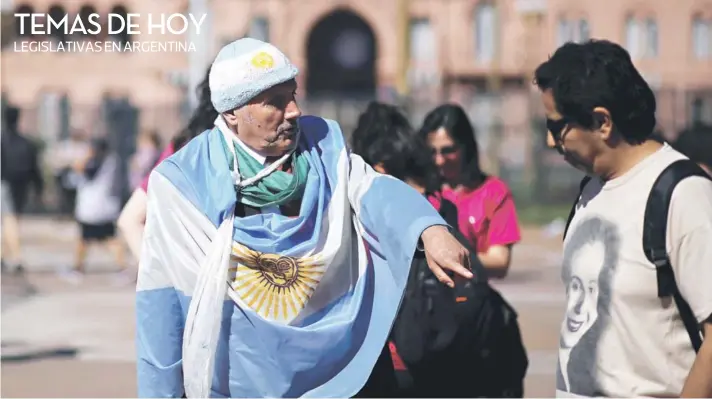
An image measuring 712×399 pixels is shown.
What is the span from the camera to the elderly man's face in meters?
4.14

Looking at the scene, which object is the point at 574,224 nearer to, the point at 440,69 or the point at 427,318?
the point at 427,318

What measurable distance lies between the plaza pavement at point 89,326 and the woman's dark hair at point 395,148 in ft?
10.8

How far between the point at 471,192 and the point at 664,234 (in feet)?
9.04

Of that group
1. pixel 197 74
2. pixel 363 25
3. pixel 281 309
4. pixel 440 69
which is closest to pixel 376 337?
pixel 281 309

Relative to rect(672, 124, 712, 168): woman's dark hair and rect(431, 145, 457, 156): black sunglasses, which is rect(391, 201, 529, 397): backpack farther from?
rect(672, 124, 712, 168): woman's dark hair

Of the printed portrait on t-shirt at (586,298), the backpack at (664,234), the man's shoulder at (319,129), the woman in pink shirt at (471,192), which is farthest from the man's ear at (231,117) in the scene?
the woman in pink shirt at (471,192)

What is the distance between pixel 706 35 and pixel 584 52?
48292mm

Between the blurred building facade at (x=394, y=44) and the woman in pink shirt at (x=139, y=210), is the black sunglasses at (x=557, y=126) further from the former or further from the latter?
the blurred building facade at (x=394, y=44)

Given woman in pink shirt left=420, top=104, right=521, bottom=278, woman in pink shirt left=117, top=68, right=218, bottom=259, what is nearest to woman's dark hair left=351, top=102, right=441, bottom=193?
woman in pink shirt left=420, top=104, right=521, bottom=278

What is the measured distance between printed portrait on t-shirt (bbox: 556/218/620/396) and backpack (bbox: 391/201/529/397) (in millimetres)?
1339

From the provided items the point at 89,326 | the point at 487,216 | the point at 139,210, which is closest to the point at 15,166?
the point at 89,326

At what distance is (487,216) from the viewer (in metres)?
6.41

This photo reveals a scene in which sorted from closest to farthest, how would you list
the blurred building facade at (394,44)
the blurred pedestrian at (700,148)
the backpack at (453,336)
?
the backpack at (453,336), the blurred pedestrian at (700,148), the blurred building facade at (394,44)

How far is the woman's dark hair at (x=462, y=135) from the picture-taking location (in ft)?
21.5
